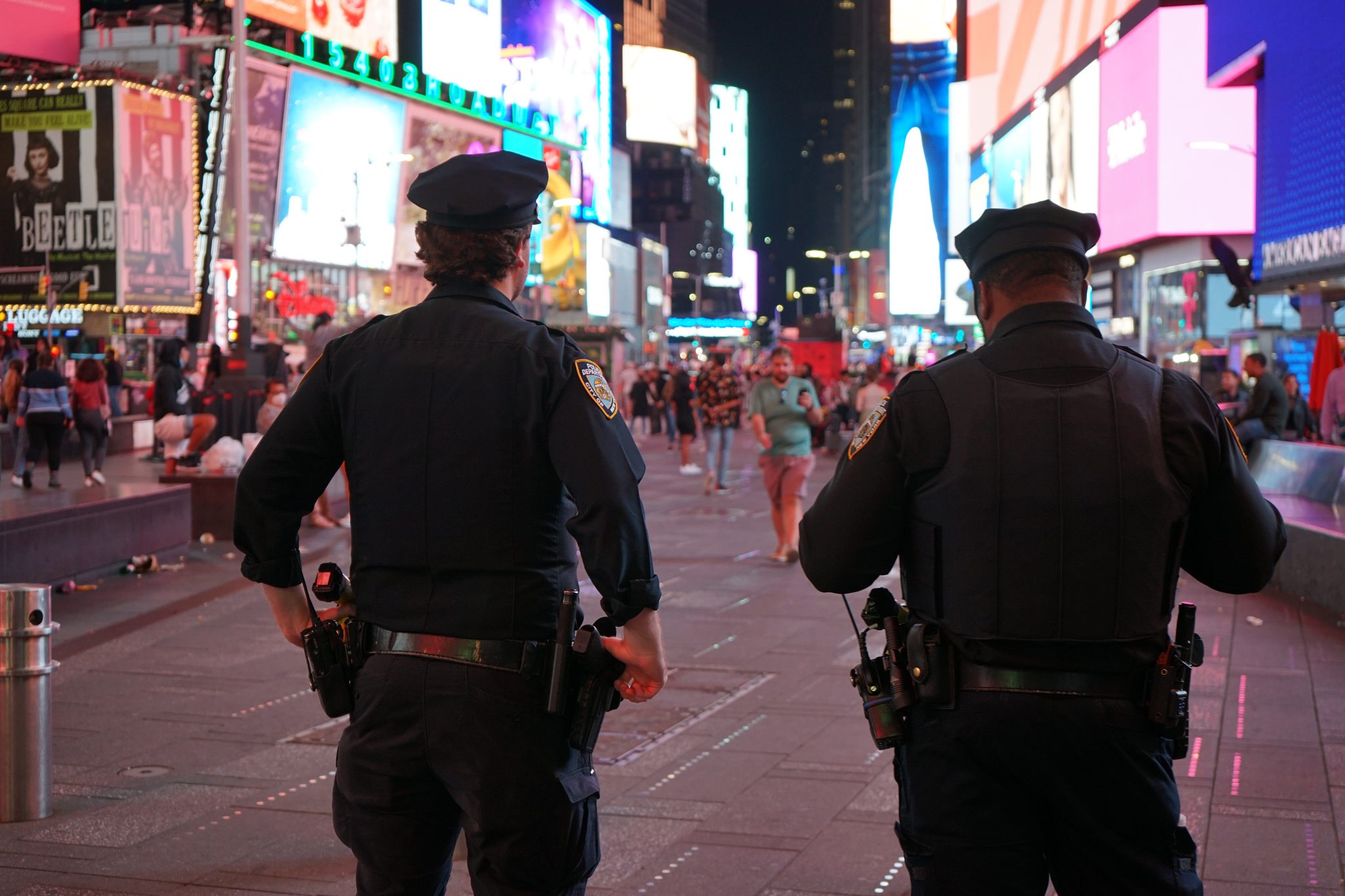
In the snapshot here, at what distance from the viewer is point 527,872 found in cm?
282

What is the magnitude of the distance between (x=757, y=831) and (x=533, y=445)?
269cm

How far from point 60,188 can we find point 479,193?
104 feet

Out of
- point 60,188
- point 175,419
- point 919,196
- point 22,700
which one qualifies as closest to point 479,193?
point 22,700

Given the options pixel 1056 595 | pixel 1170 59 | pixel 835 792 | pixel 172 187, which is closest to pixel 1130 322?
pixel 1170 59

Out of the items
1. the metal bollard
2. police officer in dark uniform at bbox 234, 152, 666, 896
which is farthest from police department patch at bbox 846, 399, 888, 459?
the metal bollard

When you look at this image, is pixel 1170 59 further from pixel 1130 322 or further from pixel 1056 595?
pixel 1056 595

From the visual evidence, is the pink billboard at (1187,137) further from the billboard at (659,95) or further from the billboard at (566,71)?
the billboard at (659,95)

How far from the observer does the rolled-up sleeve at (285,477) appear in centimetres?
311

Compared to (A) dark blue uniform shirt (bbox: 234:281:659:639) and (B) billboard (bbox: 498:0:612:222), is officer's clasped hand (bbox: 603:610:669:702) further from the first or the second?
(B) billboard (bbox: 498:0:612:222)

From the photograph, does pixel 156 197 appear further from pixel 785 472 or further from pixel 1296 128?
pixel 785 472

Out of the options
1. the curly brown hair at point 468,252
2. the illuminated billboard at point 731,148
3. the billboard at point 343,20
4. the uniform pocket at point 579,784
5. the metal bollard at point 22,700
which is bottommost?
the metal bollard at point 22,700

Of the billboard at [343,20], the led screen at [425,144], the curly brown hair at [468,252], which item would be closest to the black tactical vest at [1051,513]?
the curly brown hair at [468,252]

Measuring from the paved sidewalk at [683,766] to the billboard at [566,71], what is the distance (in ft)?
175

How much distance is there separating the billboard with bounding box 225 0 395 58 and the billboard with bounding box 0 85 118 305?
46.3ft
